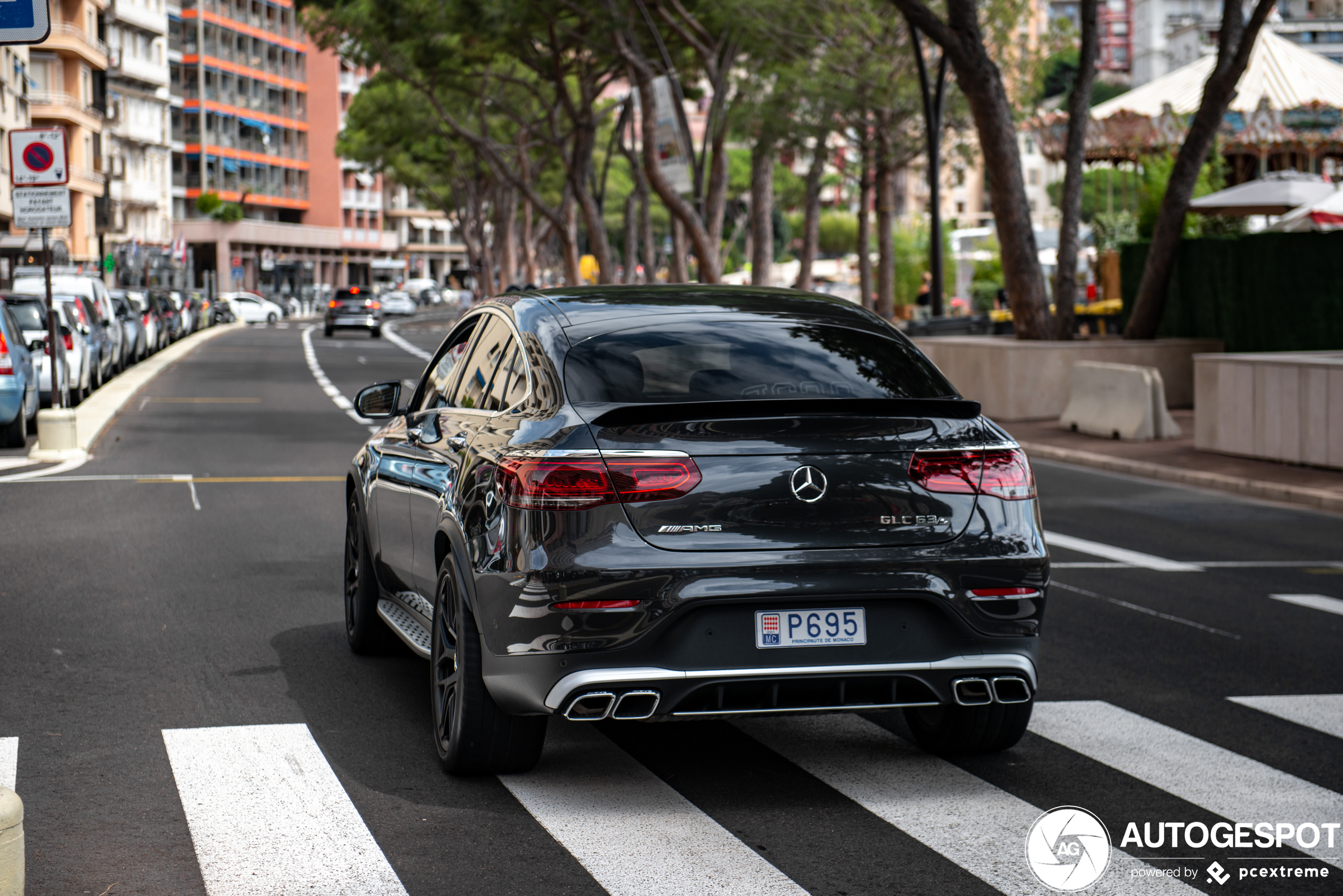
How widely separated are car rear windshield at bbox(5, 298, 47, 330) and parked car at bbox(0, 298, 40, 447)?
3.65m

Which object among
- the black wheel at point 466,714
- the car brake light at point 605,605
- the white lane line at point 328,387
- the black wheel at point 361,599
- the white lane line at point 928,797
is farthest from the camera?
the white lane line at point 328,387

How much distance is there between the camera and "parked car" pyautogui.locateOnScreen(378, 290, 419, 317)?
316ft

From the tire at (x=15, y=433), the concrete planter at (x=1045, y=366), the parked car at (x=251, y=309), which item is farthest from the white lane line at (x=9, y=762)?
the parked car at (x=251, y=309)

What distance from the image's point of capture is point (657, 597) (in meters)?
5.11

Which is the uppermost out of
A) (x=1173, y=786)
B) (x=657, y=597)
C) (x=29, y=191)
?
(x=29, y=191)

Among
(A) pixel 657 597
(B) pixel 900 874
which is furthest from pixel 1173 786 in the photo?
(A) pixel 657 597

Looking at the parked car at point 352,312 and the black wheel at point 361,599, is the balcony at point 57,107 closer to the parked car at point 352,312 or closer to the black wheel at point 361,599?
the parked car at point 352,312

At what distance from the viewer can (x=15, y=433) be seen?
721 inches

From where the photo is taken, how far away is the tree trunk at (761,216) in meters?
36.9

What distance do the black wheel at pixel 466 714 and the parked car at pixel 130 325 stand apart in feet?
95.7

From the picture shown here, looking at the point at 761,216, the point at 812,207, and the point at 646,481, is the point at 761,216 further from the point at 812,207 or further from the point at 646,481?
the point at 646,481

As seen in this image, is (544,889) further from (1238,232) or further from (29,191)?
(1238,232)

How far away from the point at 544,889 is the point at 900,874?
93cm

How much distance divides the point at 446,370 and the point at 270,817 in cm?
233
